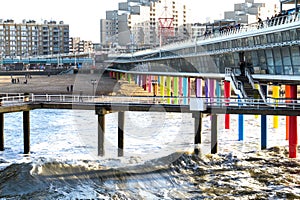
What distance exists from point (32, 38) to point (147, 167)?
170206 millimetres

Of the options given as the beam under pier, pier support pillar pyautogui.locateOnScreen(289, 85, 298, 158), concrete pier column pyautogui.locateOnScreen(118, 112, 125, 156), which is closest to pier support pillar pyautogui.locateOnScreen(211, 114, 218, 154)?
pier support pillar pyautogui.locateOnScreen(289, 85, 298, 158)

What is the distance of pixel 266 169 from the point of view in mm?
26781

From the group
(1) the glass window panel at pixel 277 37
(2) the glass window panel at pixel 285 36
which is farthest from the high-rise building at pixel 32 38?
(2) the glass window panel at pixel 285 36

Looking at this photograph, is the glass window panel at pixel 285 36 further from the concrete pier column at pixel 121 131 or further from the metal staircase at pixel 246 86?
the concrete pier column at pixel 121 131

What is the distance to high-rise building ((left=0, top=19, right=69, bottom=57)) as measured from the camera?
613 feet

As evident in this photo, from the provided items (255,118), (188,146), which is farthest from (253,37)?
(255,118)

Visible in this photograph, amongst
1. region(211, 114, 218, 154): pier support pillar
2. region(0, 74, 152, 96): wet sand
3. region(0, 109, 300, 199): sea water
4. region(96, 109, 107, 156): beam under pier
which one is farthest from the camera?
region(0, 74, 152, 96): wet sand

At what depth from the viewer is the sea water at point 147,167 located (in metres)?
22.9

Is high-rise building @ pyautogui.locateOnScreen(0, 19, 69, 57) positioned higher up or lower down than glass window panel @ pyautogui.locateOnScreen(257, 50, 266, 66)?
higher up

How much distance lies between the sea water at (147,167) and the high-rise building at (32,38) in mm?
152745

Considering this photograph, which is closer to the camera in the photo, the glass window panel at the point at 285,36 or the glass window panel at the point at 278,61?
the glass window panel at the point at 285,36

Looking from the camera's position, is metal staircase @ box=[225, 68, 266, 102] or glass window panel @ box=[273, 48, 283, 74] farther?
metal staircase @ box=[225, 68, 266, 102]

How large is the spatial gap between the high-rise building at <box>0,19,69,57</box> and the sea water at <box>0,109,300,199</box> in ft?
501

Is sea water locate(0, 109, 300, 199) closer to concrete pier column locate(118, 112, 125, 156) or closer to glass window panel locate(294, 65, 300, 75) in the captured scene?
concrete pier column locate(118, 112, 125, 156)
